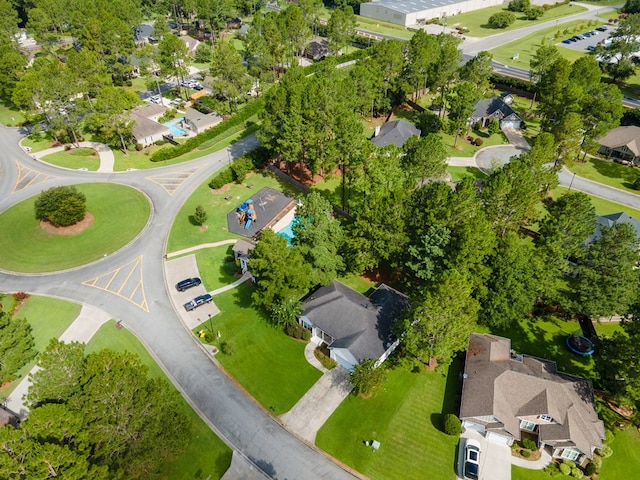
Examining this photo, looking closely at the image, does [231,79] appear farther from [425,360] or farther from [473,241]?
[425,360]

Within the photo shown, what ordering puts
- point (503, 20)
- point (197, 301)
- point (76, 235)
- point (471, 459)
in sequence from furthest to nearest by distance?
point (503, 20), point (76, 235), point (197, 301), point (471, 459)

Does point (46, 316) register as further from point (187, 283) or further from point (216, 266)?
point (216, 266)

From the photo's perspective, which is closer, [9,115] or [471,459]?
[471,459]

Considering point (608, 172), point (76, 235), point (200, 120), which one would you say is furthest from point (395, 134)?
point (76, 235)

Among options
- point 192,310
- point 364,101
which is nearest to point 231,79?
point 364,101

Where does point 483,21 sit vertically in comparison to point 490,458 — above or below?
above

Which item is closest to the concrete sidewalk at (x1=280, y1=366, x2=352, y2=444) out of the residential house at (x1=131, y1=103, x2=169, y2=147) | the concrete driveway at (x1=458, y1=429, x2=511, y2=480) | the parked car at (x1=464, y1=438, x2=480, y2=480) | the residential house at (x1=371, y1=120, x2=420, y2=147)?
the concrete driveway at (x1=458, y1=429, x2=511, y2=480)
